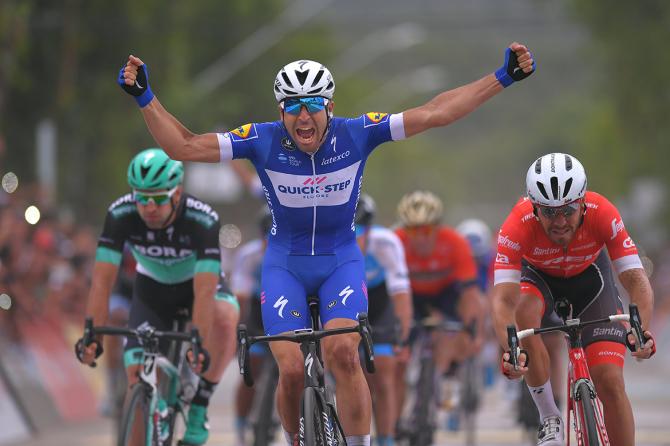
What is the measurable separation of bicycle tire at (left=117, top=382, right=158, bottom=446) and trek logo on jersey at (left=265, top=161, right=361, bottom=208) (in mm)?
1429

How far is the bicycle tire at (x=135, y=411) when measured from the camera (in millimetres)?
8531

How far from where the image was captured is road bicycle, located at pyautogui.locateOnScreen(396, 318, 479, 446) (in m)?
12.1

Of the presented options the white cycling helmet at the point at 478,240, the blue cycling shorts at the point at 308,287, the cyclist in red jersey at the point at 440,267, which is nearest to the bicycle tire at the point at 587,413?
the blue cycling shorts at the point at 308,287

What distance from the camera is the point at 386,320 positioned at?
12305 millimetres

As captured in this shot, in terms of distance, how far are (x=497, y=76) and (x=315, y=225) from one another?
4.27 ft

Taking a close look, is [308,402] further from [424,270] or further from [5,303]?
[5,303]

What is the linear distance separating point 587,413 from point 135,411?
2.56 m

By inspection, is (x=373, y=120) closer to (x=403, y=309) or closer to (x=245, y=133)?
(x=245, y=133)

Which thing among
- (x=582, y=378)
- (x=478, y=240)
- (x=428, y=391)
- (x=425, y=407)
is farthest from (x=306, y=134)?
(x=478, y=240)

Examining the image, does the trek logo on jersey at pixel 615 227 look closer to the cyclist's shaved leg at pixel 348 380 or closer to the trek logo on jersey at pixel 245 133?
the cyclist's shaved leg at pixel 348 380

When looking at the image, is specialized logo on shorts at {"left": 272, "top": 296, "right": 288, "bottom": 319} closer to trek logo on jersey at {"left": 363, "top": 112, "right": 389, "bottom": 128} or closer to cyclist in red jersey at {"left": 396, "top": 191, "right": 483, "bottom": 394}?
trek logo on jersey at {"left": 363, "top": 112, "right": 389, "bottom": 128}

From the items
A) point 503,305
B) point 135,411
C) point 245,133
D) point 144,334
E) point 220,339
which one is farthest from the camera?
point 220,339

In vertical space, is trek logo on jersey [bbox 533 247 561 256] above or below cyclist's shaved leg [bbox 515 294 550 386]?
above


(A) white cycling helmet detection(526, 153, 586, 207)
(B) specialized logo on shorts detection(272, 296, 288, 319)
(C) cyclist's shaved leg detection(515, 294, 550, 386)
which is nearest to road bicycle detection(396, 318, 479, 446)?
(C) cyclist's shaved leg detection(515, 294, 550, 386)
